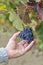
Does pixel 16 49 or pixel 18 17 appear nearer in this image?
pixel 18 17

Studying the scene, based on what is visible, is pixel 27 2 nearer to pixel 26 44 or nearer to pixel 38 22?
pixel 38 22

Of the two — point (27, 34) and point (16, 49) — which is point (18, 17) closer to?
point (27, 34)

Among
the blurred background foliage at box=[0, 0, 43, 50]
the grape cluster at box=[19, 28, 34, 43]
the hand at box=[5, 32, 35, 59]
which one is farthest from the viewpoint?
the hand at box=[5, 32, 35, 59]

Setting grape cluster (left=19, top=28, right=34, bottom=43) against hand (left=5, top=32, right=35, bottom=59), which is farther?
hand (left=5, top=32, right=35, bottom=59)

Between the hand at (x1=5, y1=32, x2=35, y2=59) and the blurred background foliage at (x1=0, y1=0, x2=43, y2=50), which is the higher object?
the blurred background foliage at (x1=0, y1=0, x2=43, y2=50)

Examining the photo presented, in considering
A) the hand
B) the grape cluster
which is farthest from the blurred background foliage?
the hand

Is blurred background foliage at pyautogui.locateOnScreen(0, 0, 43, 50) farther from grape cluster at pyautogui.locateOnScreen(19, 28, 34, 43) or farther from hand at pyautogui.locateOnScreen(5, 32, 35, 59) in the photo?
hand at pyautogui.locateOnScreen(5, 32, 35, 59)

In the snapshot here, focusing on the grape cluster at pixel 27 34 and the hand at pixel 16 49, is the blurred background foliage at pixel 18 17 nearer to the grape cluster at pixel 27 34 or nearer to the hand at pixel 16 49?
the grape cluster at pixel 27 34

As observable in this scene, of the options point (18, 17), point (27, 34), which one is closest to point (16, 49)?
point (27, 34)
